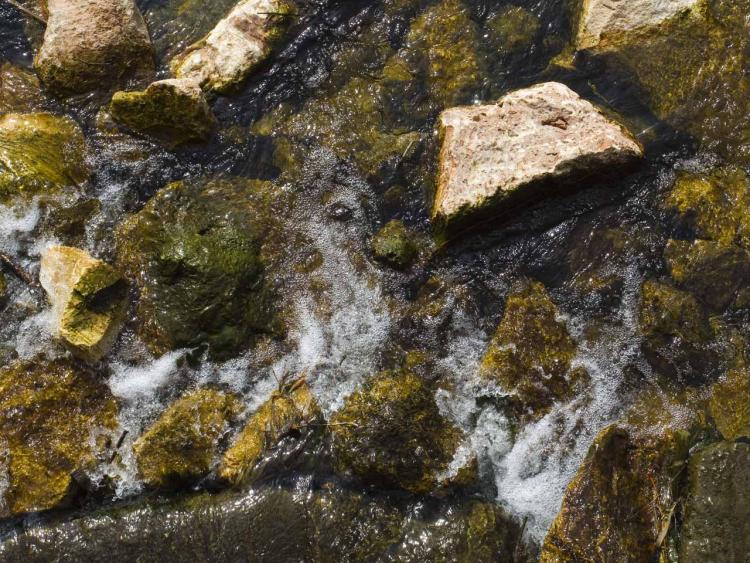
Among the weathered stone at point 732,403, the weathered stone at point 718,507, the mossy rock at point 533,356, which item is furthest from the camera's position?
the mossy rock at point 533,356

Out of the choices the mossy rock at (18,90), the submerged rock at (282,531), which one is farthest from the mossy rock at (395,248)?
the mossy rock at (18,90)

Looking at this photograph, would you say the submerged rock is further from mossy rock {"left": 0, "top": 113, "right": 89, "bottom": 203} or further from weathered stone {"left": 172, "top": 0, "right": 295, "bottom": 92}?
weathered stone {"left": 172, "top": 0, "right": 295, "bottom": 92}

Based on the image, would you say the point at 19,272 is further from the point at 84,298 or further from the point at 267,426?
the point at 267,426

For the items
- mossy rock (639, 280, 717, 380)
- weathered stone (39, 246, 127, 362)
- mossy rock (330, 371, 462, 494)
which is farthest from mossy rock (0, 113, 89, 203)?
mossy rock (639, 280, 717, 380)

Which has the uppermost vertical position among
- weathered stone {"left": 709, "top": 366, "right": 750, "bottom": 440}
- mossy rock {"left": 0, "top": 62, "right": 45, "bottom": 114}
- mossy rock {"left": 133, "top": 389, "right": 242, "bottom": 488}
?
mossy rock {"left": 0, "top": 62, "right": 45, "bottom": 114}

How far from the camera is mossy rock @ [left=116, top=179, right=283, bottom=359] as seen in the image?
12.6ft

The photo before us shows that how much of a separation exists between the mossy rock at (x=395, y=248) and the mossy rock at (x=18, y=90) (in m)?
2.47

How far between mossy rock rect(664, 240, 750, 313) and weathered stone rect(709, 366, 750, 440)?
1.28 feet

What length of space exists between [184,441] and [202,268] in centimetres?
95

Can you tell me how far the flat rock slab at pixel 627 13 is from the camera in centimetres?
436

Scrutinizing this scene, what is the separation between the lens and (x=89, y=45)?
4441 millimetres

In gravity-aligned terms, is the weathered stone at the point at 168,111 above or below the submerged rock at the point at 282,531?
above

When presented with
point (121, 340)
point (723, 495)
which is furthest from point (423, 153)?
point (723, 495)

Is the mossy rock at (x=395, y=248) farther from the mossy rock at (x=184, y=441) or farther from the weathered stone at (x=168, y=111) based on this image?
the weathered stone at (x=168, y=111)
